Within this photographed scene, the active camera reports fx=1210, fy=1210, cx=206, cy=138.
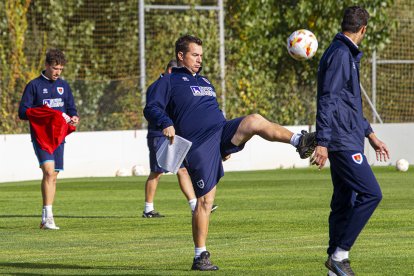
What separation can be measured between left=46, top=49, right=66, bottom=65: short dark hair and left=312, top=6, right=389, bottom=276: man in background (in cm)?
631

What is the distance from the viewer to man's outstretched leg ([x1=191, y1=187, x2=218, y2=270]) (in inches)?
416

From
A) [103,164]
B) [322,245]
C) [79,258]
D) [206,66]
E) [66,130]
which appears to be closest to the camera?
[79,258]

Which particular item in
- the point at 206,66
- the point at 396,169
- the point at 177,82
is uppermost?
the point at 177,82

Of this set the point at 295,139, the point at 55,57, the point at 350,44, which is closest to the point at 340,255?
the point at 295,139

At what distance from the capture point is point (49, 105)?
1591cm

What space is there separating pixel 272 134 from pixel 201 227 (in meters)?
1.05

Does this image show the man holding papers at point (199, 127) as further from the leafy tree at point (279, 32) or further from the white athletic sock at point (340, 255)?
the leafy tree at point (279, 32)

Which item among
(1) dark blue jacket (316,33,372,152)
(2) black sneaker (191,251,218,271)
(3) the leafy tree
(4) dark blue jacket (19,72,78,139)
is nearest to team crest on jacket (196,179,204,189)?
(2) black sneaker (191,251,218,271)

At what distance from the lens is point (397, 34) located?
124 feet

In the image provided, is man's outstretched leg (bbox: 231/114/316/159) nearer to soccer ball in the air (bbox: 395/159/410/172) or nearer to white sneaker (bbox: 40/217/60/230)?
white sneaker (bbox: 40/217/60/230)

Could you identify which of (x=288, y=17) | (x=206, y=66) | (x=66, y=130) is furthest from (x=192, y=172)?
(x=288, y=17)

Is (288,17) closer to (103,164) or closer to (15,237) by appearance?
(103,164)

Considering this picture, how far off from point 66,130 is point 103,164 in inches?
482

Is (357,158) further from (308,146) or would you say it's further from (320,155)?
(308,146)
